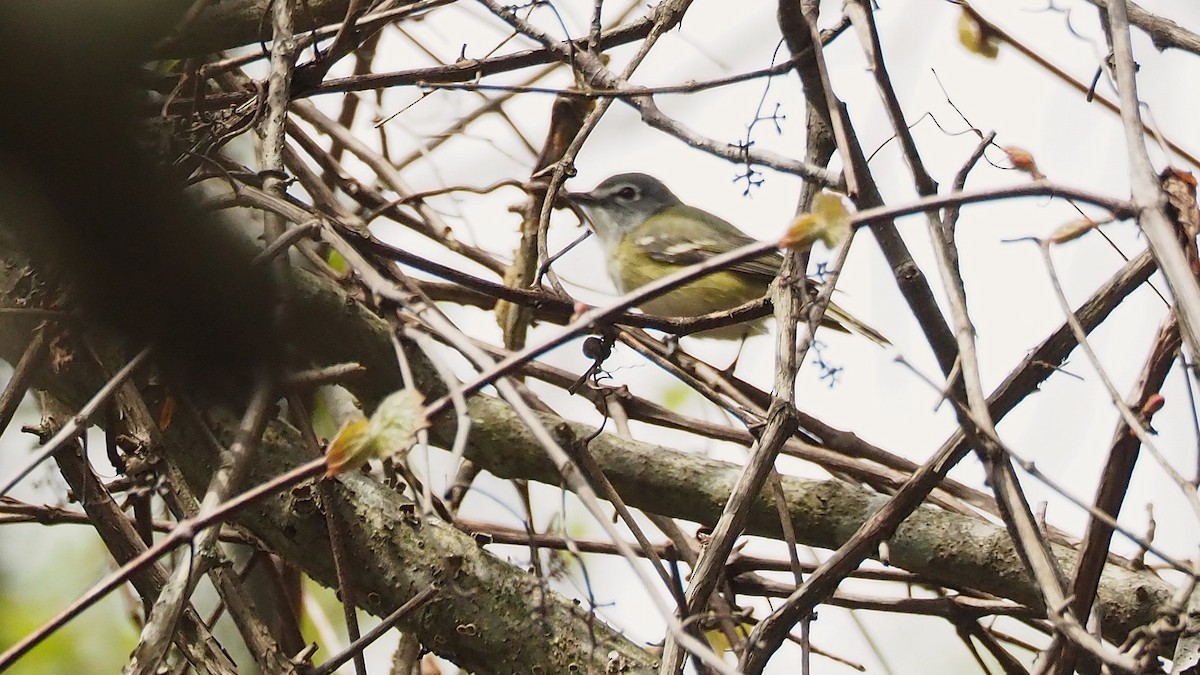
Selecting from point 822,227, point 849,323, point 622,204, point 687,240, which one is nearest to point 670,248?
point 687,240

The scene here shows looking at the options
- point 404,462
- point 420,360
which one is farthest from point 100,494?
point 420,360

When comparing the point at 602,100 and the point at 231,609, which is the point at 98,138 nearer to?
the point at 231,609

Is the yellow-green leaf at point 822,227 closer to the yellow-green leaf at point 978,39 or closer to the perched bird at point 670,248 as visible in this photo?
the yellow-green leaf at point 978,39

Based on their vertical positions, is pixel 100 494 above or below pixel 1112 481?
above

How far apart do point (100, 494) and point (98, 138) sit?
103 cm

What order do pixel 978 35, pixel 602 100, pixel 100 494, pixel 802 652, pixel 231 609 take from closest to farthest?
1. pixel 802 652
2. pixel 100 494
3. pixel 231 609
4. pixel 602 100
5. pixel 978 35

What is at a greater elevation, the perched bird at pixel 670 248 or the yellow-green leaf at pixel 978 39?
the perched bird at pixel 670 248

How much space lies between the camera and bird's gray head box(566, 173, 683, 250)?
4.90 m

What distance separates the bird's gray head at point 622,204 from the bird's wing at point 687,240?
0.20ft

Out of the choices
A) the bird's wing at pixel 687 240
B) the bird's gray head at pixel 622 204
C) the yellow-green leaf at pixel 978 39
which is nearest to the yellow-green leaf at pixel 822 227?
the yellow-green leaf at pixel 978 39

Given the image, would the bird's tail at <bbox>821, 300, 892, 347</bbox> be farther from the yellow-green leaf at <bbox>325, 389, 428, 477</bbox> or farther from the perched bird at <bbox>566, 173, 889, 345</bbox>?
the yellow-green leaf at <bbox>325, 389, 428, 477</bbox>

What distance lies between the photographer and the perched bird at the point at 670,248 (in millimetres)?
4250

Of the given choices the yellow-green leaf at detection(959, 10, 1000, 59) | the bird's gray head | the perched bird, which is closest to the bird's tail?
the perched bird

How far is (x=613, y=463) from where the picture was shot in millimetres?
2428
